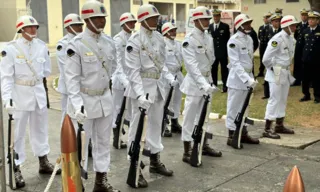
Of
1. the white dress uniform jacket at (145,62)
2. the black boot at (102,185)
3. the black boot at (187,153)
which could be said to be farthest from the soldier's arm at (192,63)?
the black boot at (102,185)

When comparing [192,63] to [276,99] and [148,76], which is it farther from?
[276,99]

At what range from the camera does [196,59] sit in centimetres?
616

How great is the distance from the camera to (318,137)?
295 inches

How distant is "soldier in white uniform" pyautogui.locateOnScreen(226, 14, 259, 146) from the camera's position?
6736 mm

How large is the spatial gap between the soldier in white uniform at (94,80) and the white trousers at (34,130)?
882 millimetres

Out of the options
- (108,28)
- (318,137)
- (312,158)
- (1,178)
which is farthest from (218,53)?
(108,28)

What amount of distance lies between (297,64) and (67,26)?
7591 mm

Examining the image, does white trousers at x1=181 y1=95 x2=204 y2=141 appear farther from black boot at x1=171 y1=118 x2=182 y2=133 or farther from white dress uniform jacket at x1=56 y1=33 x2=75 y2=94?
black boot at x1=171 y1=118 x2=182 y2=133

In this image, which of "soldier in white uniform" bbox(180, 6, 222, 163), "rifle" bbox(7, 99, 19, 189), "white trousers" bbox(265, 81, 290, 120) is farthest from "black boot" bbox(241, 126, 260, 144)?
"rifle" bbox(7, 99, 19, 189)

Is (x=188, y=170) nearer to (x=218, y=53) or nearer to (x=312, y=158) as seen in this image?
(x=312, y=158)

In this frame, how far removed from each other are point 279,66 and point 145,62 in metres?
3.02

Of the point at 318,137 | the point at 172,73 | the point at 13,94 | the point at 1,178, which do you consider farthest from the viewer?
the point at 172,73

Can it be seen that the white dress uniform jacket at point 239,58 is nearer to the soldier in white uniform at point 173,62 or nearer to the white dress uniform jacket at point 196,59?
the white dress uniform jacket at point 196,59

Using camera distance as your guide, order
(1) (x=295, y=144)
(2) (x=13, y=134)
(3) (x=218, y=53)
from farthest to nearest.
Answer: (3) (x=218, y=53), (1) (x=295, y=144), (2) (x=13, y=134)
